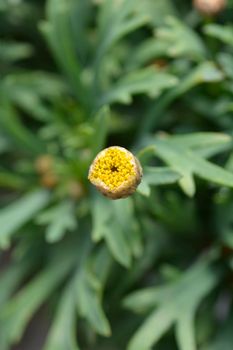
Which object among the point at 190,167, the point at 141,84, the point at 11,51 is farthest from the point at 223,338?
the point at 11,51

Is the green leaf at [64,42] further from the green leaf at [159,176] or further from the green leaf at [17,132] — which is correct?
the green leaf at [159,176]

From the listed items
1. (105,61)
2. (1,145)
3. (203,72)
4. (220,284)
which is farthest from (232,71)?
(1,145)

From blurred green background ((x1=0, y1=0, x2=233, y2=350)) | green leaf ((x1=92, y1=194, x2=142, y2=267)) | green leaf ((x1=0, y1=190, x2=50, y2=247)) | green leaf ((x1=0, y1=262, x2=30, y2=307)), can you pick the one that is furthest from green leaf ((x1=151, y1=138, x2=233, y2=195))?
green leaf ((x1=0, y1=262, x2=30, y2=307))

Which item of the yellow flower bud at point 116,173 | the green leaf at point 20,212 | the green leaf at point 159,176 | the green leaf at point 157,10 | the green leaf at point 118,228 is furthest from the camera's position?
the green leaf at point 157,10

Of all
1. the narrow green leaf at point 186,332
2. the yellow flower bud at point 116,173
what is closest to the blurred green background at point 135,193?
the narrow green leaf at point 186,332

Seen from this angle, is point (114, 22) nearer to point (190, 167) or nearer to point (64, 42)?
point (64, 42)

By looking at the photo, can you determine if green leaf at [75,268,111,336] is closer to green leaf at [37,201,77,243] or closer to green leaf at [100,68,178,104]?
green leaf at [37,201,77,243]
